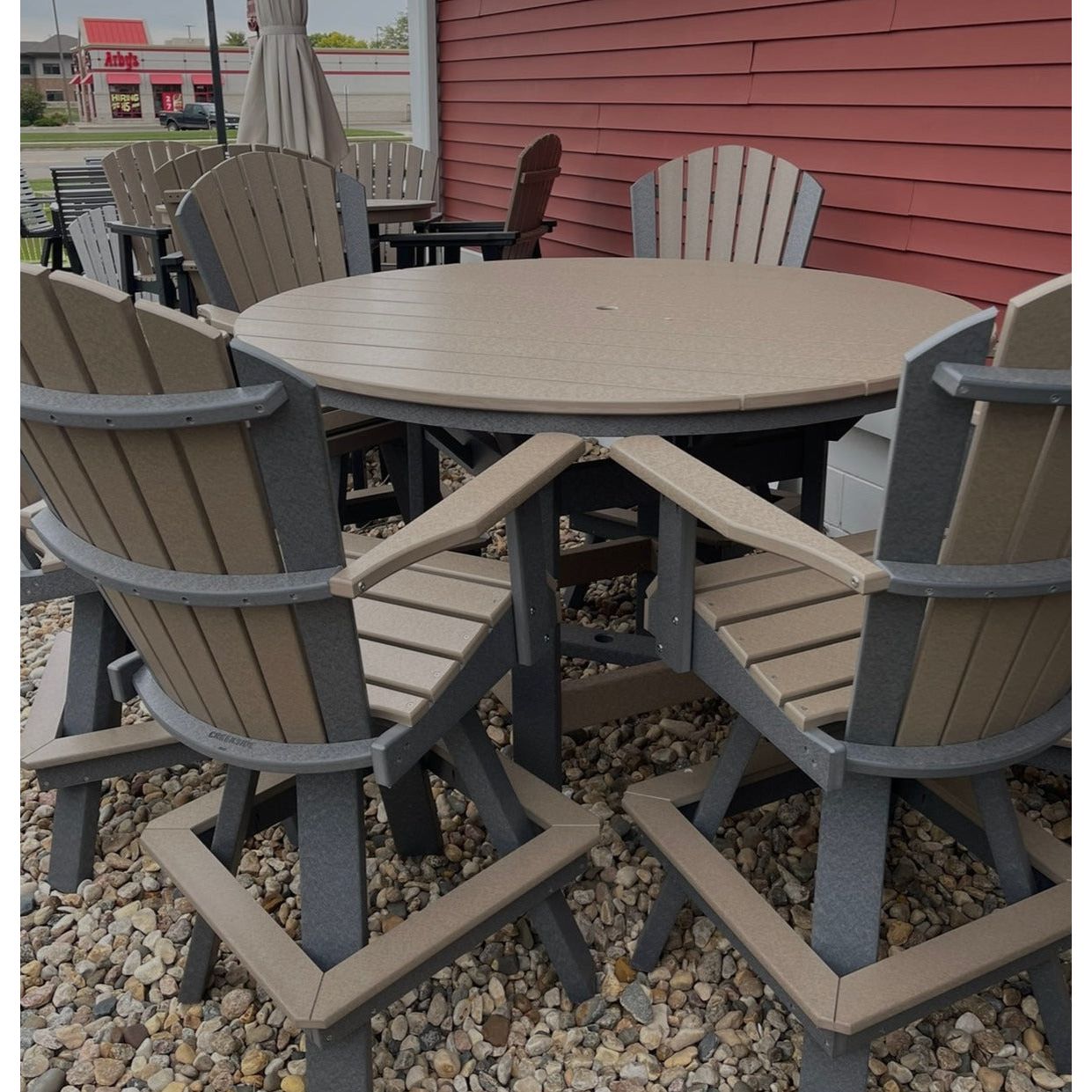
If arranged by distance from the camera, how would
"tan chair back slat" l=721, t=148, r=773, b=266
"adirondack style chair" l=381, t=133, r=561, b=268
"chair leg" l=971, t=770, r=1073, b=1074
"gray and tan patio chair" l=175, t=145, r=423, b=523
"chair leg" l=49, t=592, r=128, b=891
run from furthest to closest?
"adirondack style chair" l=381, t=133, r=561, b=268
"tan chair back slat" l=721, t=148, r=773, b=266
"gray and tan patio chair" l=175, t=145, r=423, b=523
"chair leg" l=49, t=592, r=128, b=891
"chair leg" l=971, t=770, r=1073, b=1074

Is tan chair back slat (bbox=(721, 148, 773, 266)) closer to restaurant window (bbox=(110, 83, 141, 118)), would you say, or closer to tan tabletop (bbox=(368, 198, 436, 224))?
tan tabletop (bbox=(368, 198, 436, 224))

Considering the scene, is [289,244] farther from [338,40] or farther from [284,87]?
[338,40]

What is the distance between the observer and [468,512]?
1.26 meters

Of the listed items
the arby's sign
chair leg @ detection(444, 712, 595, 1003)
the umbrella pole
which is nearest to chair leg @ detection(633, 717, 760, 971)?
chair leg @ detection(444, 712, 595, 1003)

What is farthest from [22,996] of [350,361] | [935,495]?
Answer: [935,495]

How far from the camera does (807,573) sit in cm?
163

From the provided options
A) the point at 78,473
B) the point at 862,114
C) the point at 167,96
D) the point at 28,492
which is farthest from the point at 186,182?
the point at 167,96

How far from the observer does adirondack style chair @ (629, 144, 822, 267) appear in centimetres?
316

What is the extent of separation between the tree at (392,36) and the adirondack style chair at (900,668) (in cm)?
4442

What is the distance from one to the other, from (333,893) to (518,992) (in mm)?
486

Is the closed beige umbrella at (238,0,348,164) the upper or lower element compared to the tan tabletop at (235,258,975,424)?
upper

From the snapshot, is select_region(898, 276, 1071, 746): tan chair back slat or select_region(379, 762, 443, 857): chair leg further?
select_region(379, 762, 443, 857): chair leg

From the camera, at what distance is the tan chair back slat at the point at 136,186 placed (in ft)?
17.2

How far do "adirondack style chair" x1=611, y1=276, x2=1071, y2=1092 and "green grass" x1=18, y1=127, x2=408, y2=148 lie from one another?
2466 centimetres
